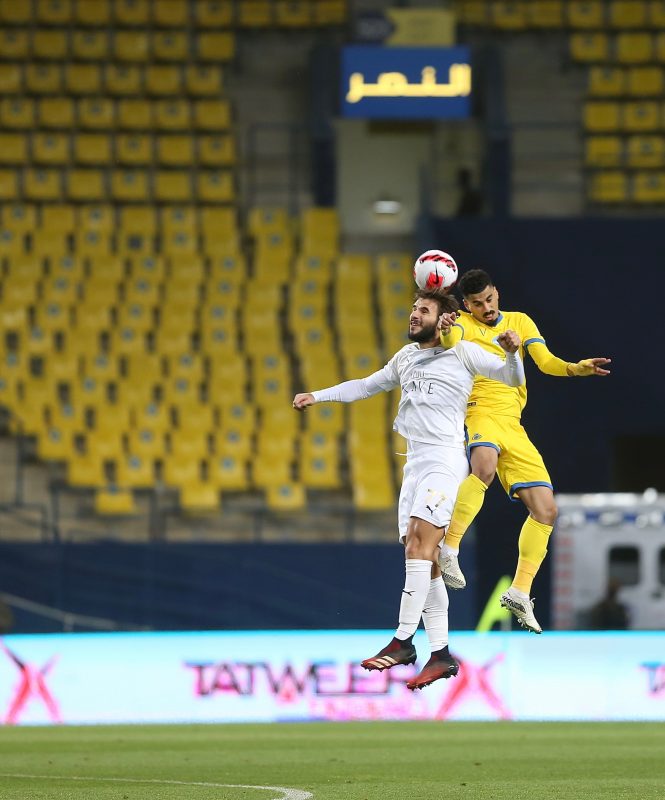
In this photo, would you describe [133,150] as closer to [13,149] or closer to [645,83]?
[13,149]

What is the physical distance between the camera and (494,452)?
968 centimetres

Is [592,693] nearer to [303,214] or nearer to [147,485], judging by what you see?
[147,485]

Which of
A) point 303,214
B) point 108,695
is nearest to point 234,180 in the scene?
point 303,214

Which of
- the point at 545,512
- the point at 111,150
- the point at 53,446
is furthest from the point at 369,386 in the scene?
the point at 111,150

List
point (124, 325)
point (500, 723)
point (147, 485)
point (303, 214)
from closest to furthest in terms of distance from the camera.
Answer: point (500, 723)
point (147, 485)
point (124, 325)
point (303, 214)

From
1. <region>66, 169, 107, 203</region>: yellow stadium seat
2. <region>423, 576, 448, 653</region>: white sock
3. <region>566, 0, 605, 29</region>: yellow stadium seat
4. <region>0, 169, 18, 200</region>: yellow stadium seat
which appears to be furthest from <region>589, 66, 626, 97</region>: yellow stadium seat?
<region>423, 576, 448, 653</region>: white sock

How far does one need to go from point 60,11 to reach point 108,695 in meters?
11.4

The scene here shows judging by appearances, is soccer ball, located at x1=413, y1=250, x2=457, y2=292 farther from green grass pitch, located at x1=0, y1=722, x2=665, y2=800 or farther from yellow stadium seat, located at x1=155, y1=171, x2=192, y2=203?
yellow stadium seat, located at x1=155, y1=171, x2=192, y2=203

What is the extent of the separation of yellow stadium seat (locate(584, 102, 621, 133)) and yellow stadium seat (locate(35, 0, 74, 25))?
7.00m

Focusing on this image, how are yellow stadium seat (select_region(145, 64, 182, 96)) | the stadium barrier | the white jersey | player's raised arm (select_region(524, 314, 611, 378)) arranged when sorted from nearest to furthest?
1. player's raised arm (select_region(524, 314, 611, 378))
2. the white jersey
3. the stadium barrier
4. yellow stadium seat (select_region(145, 64, 182, 96))

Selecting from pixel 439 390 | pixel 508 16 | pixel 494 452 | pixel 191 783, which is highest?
pixel 508 16

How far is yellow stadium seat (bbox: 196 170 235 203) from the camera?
23.5 metres

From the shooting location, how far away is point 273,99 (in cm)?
2458

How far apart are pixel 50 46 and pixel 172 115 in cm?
190
